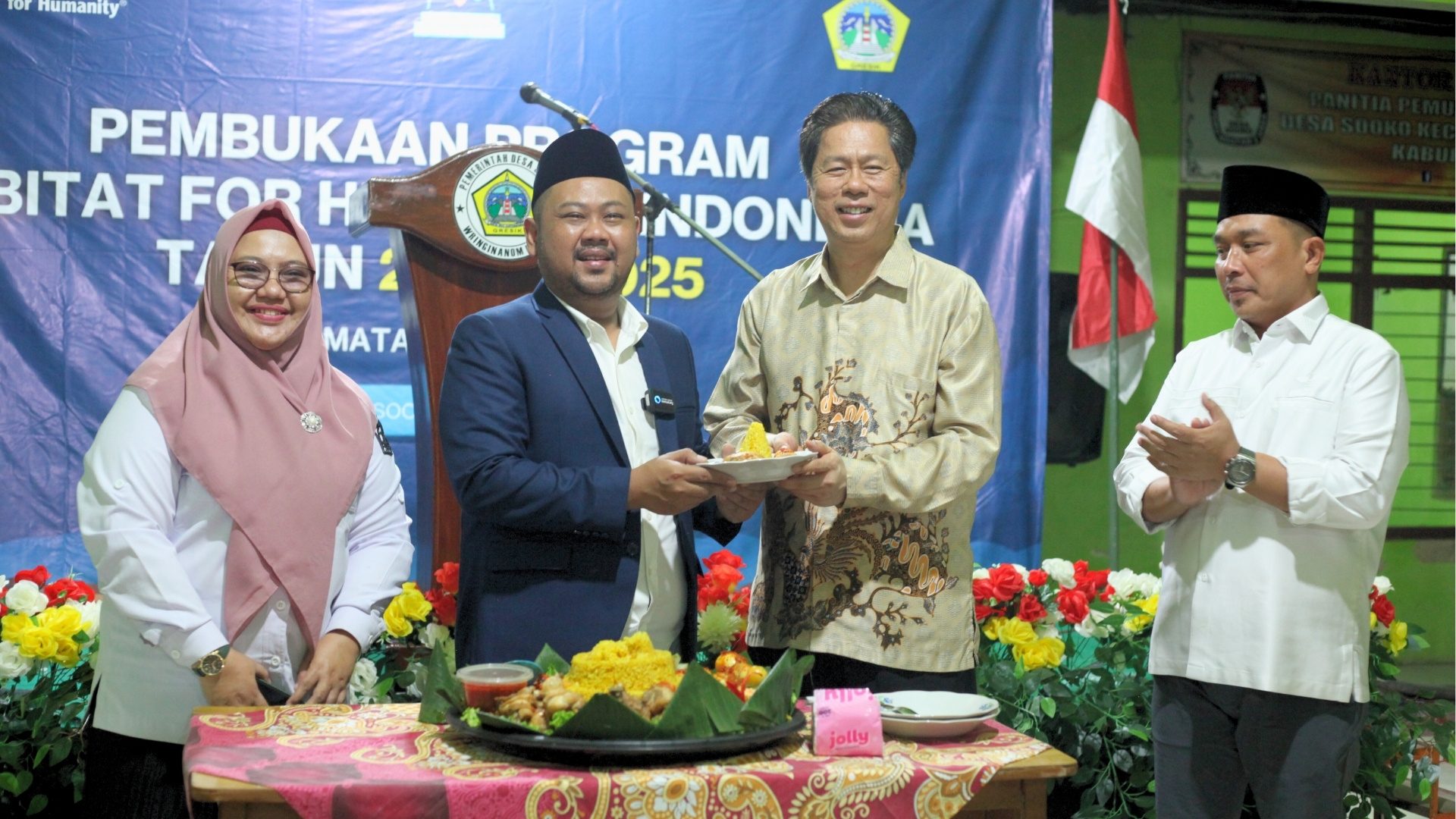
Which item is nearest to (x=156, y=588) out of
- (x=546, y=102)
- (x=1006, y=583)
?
(x=546, y=102)

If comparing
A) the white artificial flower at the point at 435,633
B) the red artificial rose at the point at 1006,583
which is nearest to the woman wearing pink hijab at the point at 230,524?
the white artificial flower at the point at 435,633

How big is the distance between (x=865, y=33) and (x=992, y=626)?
219cm

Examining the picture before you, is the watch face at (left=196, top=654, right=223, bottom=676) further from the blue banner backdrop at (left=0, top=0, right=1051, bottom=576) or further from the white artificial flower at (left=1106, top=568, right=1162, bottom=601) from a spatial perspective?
the white artificial flower at (left=1106, top=568, right=1162, bottom=601)

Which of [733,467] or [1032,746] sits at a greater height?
[733,467]

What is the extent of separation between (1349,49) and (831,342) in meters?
5.28

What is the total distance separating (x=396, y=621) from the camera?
10.8 ft

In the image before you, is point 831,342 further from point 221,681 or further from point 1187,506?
point 221,681

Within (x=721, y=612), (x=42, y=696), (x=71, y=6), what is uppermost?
(x=71, y=6)

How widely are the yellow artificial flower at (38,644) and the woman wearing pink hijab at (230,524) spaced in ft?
3.56

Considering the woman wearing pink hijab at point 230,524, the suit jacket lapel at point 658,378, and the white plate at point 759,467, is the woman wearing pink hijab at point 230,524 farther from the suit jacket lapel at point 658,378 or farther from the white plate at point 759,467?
the white plate at point 759,467

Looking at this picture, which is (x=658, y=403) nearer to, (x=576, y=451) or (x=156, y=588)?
(x=576, y=451)

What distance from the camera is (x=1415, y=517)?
684 centimetres

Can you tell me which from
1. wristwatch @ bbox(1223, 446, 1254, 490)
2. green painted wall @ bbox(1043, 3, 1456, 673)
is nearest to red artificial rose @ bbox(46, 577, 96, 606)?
wristwatch @ bbox(1223, 446, 1254, 490)

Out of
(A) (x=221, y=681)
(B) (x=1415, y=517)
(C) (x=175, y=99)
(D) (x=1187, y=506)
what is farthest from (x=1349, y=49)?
(A) (x=221, y=681)
